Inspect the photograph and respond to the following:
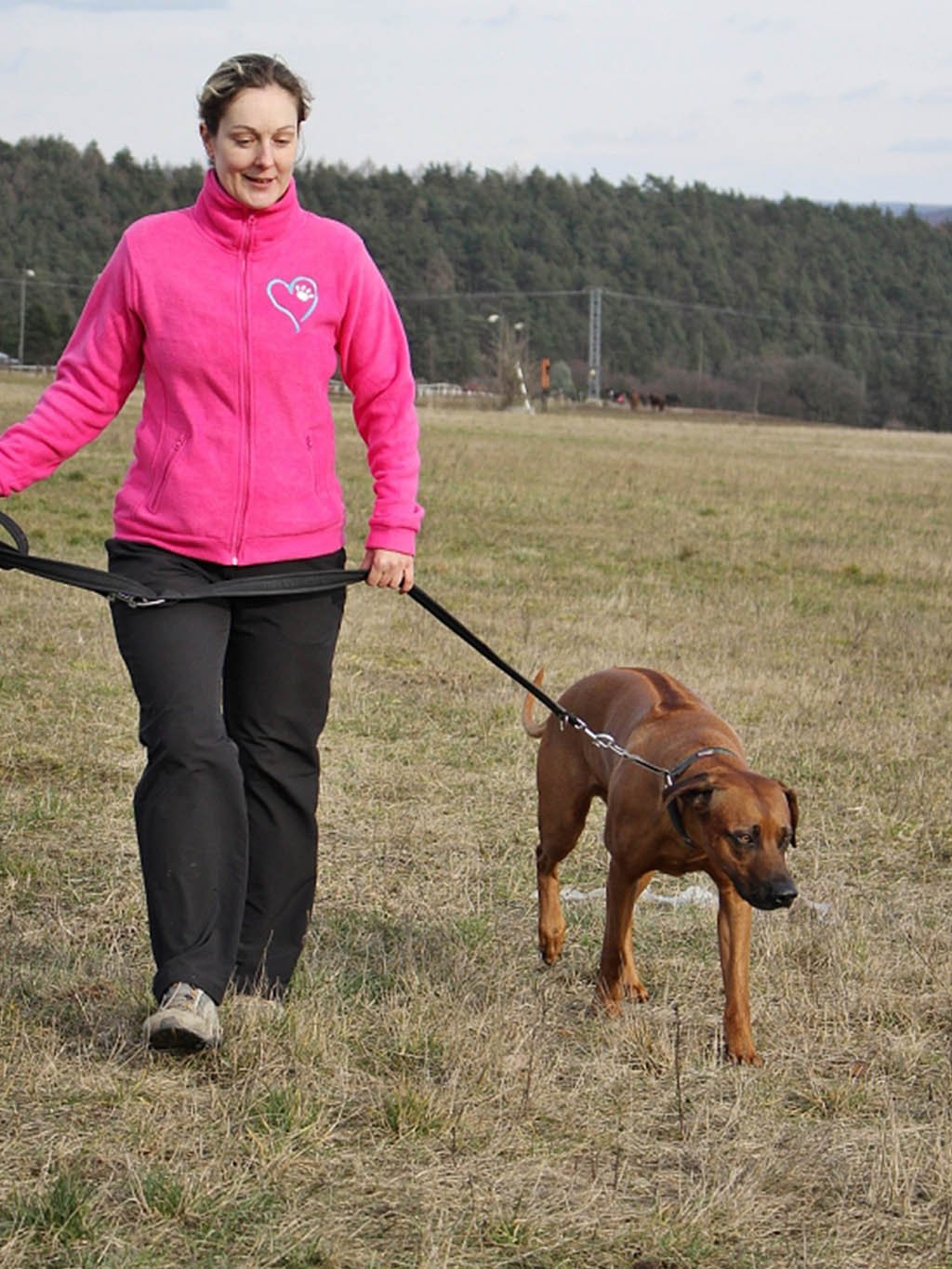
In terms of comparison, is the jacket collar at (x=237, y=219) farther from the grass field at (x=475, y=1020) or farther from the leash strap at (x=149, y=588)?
the grass field at (x=475, y=1020)

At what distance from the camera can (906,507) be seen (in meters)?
22.9

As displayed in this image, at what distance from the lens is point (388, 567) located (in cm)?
427

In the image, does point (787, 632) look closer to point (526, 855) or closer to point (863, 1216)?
point (526, 855)

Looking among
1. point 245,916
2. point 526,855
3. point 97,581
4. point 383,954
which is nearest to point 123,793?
point 526,855

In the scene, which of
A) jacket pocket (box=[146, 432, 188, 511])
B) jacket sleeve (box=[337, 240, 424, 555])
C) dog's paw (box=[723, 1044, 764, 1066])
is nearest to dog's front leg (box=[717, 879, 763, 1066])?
dog's paw (box=[723, 1044, 764, 1066])

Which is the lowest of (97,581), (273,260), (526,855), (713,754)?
(526,855)

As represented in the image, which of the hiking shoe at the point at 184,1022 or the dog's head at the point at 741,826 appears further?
the dog's head at the point at 741,826

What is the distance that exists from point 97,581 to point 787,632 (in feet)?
27.3

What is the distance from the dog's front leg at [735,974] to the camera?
439 cm

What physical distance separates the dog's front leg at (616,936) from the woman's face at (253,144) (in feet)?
6.61

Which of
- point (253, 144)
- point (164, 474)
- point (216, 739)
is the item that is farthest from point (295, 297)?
point (216, 739)

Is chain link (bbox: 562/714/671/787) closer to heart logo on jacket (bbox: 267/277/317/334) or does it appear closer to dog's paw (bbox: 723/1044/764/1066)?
dog's paw (bbox: 723/1044/764/1066)

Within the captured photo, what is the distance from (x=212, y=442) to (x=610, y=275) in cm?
14119

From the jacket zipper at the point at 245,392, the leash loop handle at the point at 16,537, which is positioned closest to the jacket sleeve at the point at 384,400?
the jacket zipper at the point at 245,392
